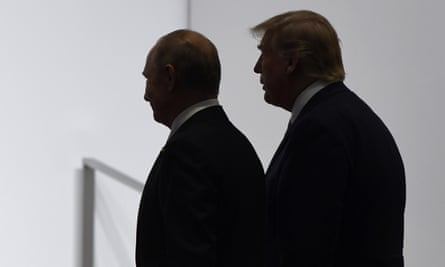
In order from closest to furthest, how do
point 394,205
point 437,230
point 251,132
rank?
point 394,205, point 437,230, point 251,132

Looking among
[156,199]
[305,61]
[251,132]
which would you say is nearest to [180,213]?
[156,199]

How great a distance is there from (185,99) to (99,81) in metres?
2.07

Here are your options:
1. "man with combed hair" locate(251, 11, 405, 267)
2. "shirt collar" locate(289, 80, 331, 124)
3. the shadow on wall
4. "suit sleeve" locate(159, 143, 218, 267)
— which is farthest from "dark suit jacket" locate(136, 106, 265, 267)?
the shadow on wall

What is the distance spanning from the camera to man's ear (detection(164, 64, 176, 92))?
1657 mm

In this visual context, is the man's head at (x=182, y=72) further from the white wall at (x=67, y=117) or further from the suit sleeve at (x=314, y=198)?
the white wall at (x=67, y=117)

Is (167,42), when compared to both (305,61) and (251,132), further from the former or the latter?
(251,132)

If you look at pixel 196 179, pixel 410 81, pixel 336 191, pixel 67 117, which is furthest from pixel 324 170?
pixel 67 117

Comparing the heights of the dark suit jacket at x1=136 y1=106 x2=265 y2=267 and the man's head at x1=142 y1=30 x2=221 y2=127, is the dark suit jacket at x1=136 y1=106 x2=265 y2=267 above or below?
below

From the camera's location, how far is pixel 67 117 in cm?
356

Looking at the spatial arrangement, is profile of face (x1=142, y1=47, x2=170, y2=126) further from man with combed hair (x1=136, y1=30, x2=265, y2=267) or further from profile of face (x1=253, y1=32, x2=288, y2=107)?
profile of face (x1=253, y1=32, x2=288, y2=107)

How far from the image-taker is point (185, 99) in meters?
1.67

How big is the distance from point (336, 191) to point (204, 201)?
30 centimetres

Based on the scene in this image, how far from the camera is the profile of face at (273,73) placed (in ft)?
6.06

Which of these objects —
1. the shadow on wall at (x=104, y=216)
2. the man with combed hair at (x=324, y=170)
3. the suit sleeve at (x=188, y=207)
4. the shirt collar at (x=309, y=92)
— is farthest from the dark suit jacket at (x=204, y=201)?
the shadow on wall at (x=104, y=216)
